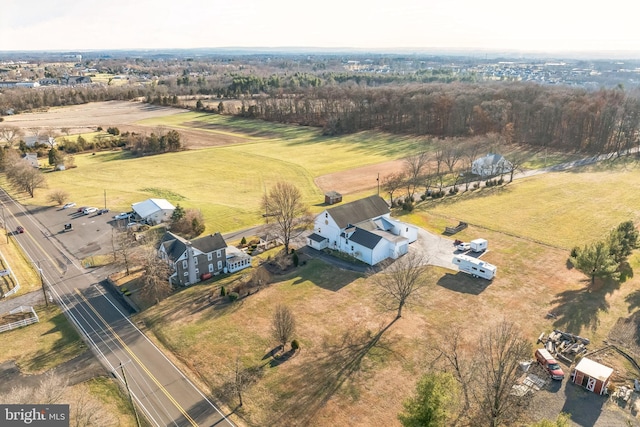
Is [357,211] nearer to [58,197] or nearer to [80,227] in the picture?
[80,227]

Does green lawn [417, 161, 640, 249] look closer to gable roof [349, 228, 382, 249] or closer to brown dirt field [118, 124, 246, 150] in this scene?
gable roof [349, 228, 382, 249]

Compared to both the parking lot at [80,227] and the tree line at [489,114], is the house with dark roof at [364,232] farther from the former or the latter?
the tree line at [489,114]

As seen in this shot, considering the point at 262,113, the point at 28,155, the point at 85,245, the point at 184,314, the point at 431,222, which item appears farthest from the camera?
the point at 262,113

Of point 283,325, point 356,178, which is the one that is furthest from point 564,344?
point 356,178

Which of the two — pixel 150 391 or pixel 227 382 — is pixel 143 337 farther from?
pixel 227 382

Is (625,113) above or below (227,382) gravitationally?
above

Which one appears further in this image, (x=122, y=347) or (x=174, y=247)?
(x=174, y=247)

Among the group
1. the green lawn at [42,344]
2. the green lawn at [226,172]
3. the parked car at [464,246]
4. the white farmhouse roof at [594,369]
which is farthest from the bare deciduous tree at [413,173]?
the green lawn at [42,344]

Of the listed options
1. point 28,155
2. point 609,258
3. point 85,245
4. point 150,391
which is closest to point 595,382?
point 609,258
